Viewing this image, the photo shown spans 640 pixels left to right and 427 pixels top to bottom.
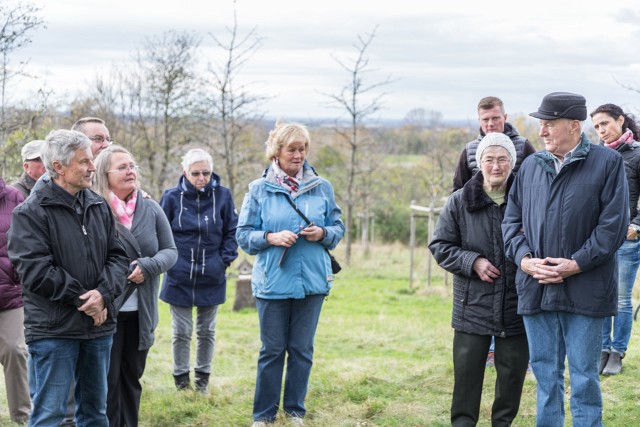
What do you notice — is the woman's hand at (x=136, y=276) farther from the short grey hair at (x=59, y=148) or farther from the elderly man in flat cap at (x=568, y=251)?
the elderly man in flat cap at (x=568, y=251)

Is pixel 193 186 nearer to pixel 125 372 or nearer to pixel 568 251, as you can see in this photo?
pixel 125 372

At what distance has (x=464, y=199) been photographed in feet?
15.8

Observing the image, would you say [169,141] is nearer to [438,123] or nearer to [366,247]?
[366,247]

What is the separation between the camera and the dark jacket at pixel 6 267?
209 inches

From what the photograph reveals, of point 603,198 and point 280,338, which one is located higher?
point 603,198

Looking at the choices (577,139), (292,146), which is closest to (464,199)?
(577,139)

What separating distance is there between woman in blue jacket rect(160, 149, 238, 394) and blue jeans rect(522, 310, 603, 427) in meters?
2.89

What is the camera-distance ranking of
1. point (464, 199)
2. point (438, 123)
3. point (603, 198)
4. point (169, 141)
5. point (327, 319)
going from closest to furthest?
point (603, 198) → point (464, 199) → point (327, 319) → point (169, 141) → point (438, 123)

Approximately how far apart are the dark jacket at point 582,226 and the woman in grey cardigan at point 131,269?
2395mm

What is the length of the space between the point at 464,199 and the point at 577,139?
2.57ft

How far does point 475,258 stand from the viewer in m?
4.68

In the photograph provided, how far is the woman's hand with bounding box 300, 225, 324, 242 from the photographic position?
5.15 metres

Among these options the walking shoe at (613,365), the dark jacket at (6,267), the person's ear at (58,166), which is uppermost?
the person's ear at (58,166)

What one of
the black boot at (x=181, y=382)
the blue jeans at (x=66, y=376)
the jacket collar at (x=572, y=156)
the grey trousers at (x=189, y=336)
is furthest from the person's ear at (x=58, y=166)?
the black boot at (x=181, y=382)
